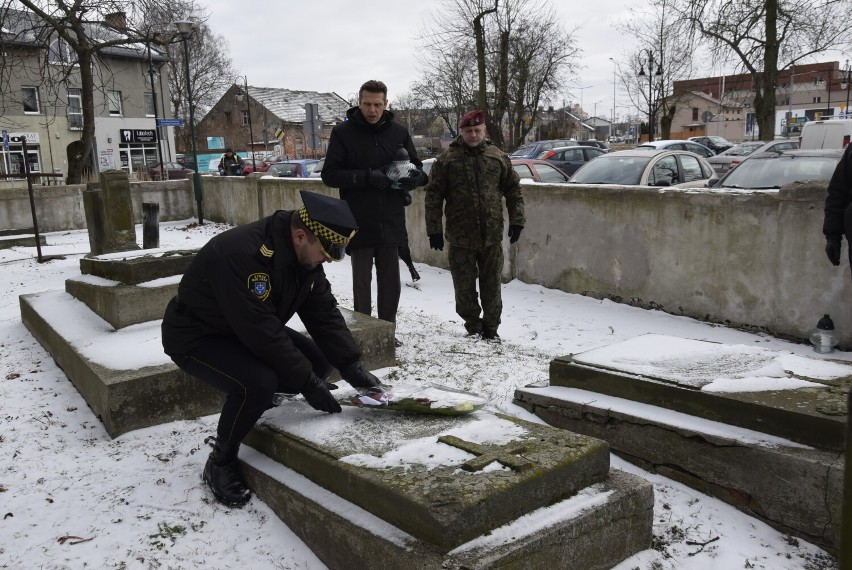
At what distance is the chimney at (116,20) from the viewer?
53.1 ft

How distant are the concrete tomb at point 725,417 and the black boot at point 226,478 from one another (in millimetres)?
1760

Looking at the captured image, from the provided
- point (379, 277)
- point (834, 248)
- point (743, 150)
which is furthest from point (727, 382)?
point (743, 150)

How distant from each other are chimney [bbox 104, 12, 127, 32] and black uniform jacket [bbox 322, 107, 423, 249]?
13.3m

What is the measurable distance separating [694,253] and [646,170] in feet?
10.2

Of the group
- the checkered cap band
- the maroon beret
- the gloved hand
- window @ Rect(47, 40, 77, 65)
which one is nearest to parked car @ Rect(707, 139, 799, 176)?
the maroon beret

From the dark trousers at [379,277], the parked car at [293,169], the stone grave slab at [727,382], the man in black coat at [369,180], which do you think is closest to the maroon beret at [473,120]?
the man in black coat at [369,180]

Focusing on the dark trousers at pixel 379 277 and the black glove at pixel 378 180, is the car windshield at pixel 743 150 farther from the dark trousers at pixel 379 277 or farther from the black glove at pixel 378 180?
the black glove at pixel 378 180

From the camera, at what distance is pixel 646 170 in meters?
9.65

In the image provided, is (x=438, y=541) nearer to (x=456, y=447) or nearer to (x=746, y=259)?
(x=456, y=447)

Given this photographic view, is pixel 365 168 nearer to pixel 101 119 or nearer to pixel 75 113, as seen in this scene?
pixel 75 113

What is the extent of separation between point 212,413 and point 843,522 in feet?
12.2

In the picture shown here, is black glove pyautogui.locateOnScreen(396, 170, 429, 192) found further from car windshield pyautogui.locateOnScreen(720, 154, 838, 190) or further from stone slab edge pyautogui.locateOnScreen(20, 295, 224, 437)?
car windshield pyautogui.locateOnScreen(720, 154, 838, 190)

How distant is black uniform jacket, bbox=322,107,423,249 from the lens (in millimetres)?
5309

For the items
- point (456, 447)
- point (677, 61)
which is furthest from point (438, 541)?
point (677, 61)
